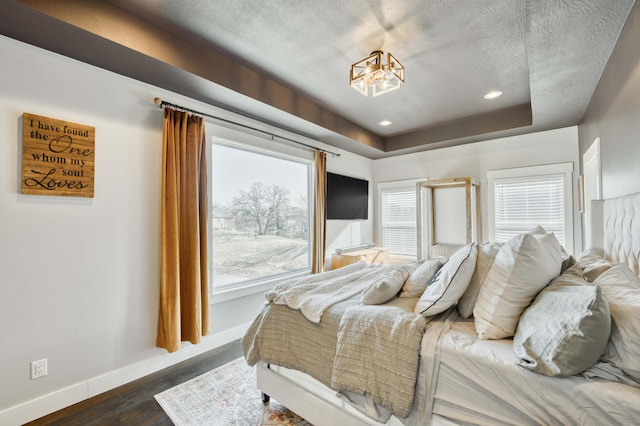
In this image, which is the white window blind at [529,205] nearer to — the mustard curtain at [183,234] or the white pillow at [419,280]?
the white pillow at [419,280]

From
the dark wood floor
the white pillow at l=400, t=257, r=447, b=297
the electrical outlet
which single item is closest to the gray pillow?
the white pillow at l=400, t=257, r=447, b=297

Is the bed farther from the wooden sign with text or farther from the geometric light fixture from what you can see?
the wooden sign with text

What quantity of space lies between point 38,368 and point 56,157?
147cm

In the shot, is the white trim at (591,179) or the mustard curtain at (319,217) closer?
the white trim at (591,179)

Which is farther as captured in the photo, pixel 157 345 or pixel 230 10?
pixel 157 345

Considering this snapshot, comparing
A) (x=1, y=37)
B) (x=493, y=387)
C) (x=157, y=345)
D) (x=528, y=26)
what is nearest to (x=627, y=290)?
(x=493, y=387)

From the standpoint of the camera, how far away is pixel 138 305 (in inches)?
97.2

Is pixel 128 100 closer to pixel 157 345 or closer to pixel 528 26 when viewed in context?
pixel 157 345

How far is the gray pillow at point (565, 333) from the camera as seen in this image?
0.98 meters

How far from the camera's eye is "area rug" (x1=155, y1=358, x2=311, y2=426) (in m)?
1.89

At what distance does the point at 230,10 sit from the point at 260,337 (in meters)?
2.25

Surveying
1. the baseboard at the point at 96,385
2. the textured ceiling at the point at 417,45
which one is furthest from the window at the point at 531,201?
the baseboard at the point at 96,385

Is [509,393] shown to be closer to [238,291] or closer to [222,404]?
[222,404]

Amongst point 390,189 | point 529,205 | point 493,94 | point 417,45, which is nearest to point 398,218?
point 390,189
